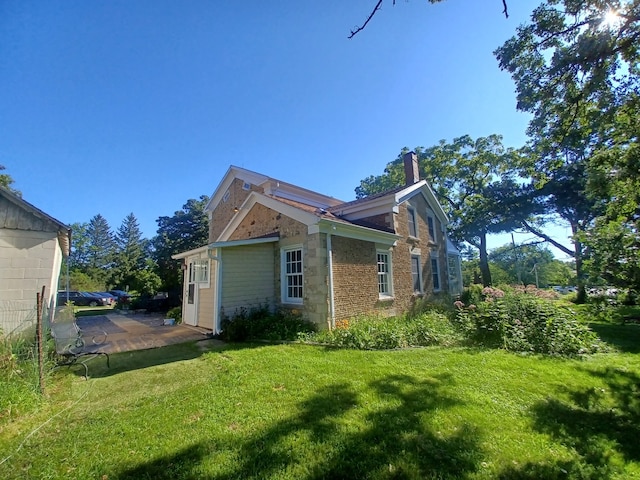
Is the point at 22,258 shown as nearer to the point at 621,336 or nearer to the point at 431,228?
the point at 431,228

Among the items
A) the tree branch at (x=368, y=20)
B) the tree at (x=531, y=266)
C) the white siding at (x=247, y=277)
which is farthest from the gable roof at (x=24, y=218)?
the tree at (x=531, y=266)

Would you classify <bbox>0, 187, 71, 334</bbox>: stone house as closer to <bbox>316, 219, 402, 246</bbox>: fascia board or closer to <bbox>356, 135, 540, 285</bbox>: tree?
<bbox>316, 219, 402, 246</bbox>: fascia board

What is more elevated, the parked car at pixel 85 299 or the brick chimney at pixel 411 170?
the brick chimney at pixel 411 170

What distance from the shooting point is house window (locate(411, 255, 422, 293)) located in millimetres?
13603

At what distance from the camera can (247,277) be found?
972 centimetres

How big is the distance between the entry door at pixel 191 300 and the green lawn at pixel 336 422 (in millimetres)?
4697

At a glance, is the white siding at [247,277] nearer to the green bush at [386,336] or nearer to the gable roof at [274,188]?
the green bush at [386,336]

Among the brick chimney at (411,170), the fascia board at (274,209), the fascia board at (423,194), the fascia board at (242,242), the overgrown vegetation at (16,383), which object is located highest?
the brick chimney at (411,170)

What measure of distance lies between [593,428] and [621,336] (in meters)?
8.41

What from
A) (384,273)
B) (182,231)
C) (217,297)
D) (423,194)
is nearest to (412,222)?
(423,194)

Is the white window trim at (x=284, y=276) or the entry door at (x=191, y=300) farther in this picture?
the entry door at (x=191, y=300)

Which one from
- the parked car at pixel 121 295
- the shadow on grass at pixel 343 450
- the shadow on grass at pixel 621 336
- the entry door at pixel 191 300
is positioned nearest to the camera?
the shadow on grass at pixel 343 450

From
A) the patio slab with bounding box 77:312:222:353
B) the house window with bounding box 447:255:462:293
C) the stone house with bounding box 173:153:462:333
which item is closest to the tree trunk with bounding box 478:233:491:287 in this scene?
the house window with bounding box 447:255:462:293

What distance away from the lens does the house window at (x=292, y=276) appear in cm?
970
